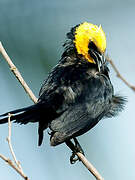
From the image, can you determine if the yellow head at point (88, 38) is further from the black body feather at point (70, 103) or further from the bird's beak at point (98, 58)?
the black body feather at point (70, 103)

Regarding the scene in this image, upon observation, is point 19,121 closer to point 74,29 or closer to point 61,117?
point 61,117

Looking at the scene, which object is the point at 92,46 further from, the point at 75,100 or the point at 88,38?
the point at 75,100

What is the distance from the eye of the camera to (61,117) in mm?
3939

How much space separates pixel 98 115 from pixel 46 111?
609mm

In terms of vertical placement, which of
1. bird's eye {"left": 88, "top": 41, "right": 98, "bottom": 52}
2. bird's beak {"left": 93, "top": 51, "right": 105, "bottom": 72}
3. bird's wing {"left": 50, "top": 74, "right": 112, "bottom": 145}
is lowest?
bird's wing {"left": 50, "top": 74, "right": 112, "bottom": 145}

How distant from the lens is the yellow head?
496 cm

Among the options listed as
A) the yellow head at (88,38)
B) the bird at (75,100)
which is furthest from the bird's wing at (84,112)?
the yellow head at (88,38)

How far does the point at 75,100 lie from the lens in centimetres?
408

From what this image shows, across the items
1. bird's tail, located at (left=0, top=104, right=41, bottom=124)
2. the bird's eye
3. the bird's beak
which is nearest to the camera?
bird's tail, located at (left=0, top=104, right=41, bottom=124)

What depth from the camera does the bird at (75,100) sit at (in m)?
3.90

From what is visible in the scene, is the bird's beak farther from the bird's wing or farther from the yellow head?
the bird's wing

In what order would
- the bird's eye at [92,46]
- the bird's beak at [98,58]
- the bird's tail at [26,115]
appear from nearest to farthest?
the bird's tail at [26,115] → the bird's beak at [98,58] → the bird's eye at [92,46]

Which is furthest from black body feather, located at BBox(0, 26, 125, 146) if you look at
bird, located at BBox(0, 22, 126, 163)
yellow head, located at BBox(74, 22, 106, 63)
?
yellow head, located at BBox(74, 22, 106, 63)

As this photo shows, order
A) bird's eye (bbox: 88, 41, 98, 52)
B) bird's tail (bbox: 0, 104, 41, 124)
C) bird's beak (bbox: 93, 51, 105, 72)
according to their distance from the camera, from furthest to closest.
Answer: bird's eye (bbox: 88, 41, 98, 52), bird's beak (bbox: 93, 51, 105, 72), bird's tail (bbox: 0, 104, 41, 124)
